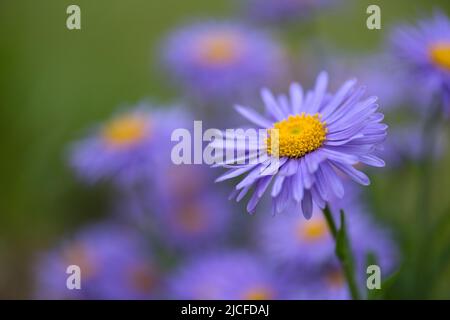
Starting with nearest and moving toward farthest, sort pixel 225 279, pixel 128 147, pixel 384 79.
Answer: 1. pixel 225 279
2. pixel 128 147
3. pixel 384 79

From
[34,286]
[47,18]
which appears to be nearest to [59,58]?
[47,18]

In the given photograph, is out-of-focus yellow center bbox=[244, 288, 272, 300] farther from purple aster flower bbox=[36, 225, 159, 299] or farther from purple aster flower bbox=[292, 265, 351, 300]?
purple aster flower bbox=[36, 225, 159, 299]

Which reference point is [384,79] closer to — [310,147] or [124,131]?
[124,131]

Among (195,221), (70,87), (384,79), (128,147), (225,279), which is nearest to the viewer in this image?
(225,279)

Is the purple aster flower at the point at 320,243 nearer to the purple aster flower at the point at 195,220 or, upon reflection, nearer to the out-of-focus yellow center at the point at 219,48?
the purple aster flower at the point at 195,220

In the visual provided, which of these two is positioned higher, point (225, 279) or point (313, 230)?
point (313, 230)

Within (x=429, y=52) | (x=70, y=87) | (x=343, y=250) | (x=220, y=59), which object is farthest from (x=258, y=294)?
(x=70, y=87)

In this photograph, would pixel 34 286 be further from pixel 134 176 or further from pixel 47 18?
pixel 47 18
